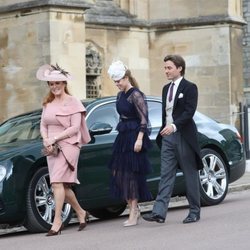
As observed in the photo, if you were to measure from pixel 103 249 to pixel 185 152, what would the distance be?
1.99m

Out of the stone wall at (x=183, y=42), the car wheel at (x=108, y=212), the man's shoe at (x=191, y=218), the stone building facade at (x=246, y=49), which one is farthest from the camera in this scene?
the stone building facade at (x=246, y=49)

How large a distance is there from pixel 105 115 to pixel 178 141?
5.42ft

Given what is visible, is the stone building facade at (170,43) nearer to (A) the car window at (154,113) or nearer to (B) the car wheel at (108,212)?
(A) the car window at (154,113)

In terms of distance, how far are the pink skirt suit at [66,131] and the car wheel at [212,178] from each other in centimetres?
253

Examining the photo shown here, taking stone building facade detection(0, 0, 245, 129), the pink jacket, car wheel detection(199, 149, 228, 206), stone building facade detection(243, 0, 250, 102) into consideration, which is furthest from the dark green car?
stone building facade detection(243, 0, 250, 102)

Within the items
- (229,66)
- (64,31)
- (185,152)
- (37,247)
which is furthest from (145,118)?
(229,66)

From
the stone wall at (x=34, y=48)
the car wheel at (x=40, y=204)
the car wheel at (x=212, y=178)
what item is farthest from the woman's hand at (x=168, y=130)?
the stone wall at (x=34, y=48)

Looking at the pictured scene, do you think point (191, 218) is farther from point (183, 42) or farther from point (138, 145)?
point (183, 42)

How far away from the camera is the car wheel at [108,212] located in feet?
42.8

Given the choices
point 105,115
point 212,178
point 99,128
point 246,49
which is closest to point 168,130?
point 99,128

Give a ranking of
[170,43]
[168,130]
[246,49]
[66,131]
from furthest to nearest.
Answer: [246,49]
[170,43]
[66,131]
[168,130]

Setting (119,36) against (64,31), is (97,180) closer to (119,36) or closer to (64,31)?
(64,31)

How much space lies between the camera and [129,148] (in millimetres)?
11383

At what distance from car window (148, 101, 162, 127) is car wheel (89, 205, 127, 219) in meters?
1.13
